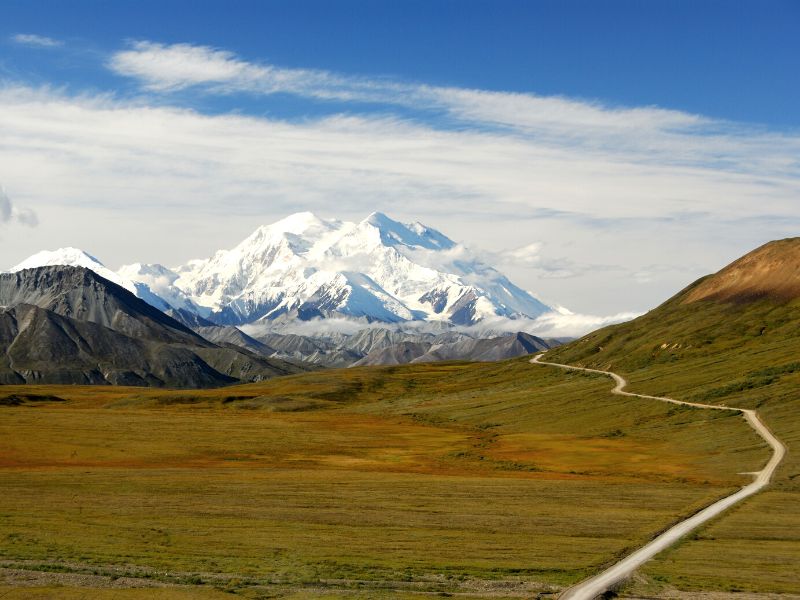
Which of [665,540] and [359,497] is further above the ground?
[665,540]

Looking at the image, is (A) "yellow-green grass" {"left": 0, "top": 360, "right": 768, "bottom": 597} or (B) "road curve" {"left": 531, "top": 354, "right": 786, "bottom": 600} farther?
(A) "yellow-green grass" {"left": 0, "top": 360, "right": 768, "bottom": 597}

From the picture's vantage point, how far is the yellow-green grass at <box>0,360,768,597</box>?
187 feet

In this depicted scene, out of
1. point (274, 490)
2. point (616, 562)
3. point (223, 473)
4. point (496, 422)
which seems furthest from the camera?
point (496, 422)

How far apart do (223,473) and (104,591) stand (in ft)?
187

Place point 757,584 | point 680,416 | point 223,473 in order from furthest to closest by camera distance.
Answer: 1. point 680,416
2. point 223,473
3. point 757,584

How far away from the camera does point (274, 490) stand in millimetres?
91312

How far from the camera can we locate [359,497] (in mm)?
87125

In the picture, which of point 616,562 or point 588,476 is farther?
point 588,476

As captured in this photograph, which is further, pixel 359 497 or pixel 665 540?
pixel 359 497

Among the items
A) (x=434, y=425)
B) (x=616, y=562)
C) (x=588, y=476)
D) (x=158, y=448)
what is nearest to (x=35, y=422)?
(x=158, y=448)

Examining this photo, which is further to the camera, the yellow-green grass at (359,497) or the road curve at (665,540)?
the yellow-green grass at (359,497)

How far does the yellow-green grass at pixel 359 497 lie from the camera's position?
57.1 m

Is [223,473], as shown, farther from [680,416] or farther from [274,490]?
[680,416]

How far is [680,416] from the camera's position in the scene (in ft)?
515
